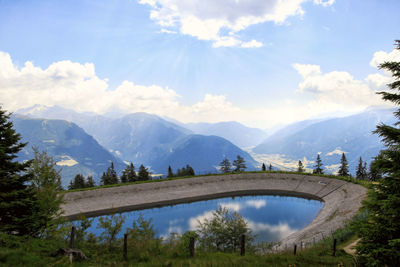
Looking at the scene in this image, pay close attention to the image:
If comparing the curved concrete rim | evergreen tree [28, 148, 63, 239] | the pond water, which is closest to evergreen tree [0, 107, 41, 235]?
evergreen tree [28, 148, 63, 239]

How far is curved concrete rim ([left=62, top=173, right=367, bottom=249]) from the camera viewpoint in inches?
1768

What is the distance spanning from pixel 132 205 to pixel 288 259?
43732 mm

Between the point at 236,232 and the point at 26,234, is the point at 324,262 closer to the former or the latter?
the point at 236,232

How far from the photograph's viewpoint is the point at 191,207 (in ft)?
164

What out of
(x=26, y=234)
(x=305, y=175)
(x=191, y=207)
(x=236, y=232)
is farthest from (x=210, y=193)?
(x=26, y=234)

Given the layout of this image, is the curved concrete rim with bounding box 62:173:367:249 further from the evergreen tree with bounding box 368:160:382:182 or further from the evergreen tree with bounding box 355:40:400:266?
the evergreen tree with bounding box 355:40:400:266

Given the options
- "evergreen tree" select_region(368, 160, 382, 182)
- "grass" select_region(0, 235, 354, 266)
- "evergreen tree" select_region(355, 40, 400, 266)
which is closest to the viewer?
"evergreen tree" select_region(355, 40, 400, 266)

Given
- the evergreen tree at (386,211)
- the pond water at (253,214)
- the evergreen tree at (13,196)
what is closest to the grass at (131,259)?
the evergreen tree at (386,211)

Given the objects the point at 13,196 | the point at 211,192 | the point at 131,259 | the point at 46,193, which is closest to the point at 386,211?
the point at 131,259

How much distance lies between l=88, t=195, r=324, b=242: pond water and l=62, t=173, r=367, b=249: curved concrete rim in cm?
277

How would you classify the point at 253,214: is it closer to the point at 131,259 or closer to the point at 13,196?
the point at 131,259

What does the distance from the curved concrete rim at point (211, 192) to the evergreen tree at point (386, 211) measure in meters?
32.0

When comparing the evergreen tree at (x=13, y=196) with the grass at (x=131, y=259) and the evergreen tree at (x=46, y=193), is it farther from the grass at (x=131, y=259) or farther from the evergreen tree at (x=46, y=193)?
the grass at (x=131, y=259)

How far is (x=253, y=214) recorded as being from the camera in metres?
43.8
